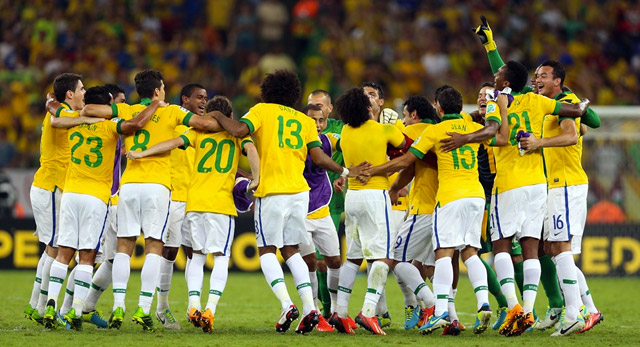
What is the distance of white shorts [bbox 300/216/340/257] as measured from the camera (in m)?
10.4

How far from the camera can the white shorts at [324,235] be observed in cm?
1038

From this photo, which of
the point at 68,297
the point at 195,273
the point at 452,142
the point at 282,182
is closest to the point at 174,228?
the point at 195,273

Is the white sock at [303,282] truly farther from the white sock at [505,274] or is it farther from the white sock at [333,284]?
the white sock at [505,274]

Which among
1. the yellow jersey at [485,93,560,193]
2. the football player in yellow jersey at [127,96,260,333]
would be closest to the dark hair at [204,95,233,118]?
the football player in yellow jersey at [127,96,260,333]

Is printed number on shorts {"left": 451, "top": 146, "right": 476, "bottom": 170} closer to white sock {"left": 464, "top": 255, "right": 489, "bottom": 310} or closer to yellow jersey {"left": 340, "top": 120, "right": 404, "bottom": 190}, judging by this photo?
yellow jersey {"left": 340, "top": 120, "right": 404, "bottom": 190}

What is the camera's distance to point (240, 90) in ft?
72.2

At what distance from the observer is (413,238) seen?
1005 cm

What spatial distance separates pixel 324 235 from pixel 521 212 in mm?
2030

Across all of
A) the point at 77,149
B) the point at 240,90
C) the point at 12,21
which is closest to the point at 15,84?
the point at 12,21

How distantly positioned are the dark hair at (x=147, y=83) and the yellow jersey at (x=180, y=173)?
33.9 inches

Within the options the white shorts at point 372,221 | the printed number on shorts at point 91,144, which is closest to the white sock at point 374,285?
the white shorts at point 372,221

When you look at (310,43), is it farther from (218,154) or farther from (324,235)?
(218,154)

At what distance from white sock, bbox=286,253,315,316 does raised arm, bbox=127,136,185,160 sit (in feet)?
5.12

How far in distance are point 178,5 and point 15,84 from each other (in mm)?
4912
